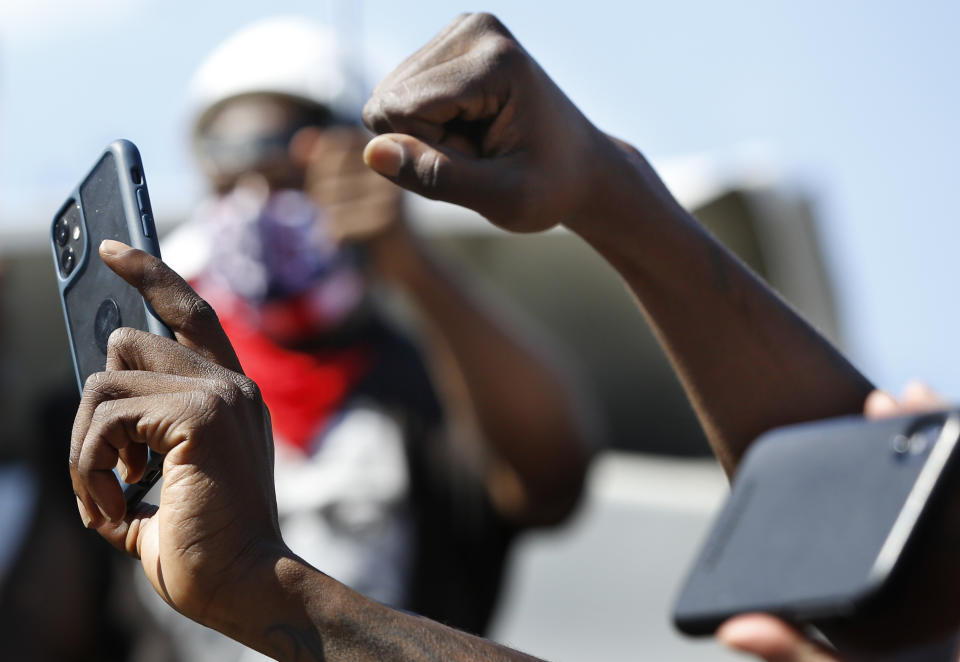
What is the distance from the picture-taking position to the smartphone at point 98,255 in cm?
106

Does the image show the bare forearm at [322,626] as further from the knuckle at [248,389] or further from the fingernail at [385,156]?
the fingernail at [385,156]

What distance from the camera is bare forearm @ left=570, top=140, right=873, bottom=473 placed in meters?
1.31

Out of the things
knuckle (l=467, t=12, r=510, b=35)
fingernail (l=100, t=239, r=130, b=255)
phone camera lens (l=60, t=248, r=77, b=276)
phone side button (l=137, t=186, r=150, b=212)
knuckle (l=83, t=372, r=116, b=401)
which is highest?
knuckle (l=467, t=12, r=510, b=35)

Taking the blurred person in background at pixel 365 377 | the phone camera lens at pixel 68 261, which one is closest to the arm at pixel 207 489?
the phone camera lens at pixel 68 261

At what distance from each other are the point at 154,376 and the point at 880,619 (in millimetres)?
576

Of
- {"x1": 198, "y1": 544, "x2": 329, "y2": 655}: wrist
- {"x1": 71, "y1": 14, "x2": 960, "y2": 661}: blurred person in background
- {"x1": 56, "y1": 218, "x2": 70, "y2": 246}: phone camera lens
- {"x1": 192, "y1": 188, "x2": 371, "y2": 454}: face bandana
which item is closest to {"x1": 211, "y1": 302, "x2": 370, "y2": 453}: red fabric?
{"x1": 192, "y1": 188, "x2": 371, "y2": 454}: face bandana

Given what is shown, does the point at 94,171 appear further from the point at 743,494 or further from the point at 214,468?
the point at 743,494

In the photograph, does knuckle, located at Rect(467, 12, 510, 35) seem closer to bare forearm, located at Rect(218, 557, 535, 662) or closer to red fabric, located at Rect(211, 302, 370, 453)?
bare forearm, located at Rect(218, 557, 535, 662)

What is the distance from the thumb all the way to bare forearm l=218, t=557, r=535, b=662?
325 mm

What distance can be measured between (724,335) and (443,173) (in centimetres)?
41

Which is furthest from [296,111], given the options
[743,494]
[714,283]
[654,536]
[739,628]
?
[654,536]

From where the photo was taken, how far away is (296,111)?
309cm

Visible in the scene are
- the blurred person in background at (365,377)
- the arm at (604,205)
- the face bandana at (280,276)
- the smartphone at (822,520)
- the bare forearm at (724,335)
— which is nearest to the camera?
the smartphone at (822,520)

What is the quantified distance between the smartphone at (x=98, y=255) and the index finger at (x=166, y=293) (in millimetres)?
10
